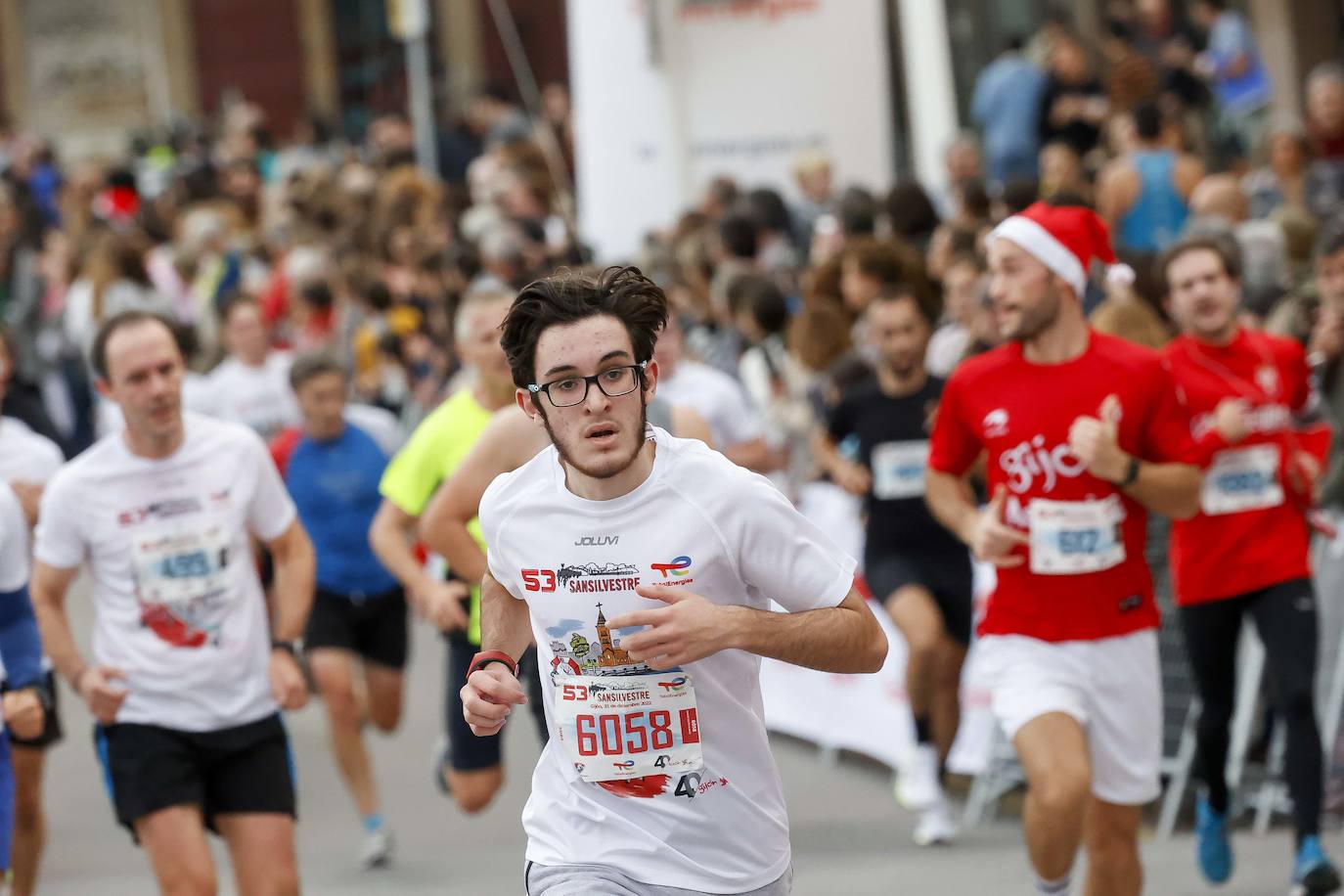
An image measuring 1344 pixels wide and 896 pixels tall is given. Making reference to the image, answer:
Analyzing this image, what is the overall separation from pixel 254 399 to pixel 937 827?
184 inches

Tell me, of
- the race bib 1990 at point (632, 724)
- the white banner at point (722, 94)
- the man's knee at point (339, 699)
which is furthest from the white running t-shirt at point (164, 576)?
the white banner at point (722, 94)

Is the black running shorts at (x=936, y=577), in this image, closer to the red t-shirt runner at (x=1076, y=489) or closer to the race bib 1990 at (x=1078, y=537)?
the red t-shirt runner at (x=1076, y=489)

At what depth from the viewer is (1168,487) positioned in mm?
5715

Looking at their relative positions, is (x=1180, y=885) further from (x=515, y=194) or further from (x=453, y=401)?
(x=515, y=194)

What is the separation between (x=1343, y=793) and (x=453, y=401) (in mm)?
3409

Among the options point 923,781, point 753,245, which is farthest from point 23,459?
point 753,245

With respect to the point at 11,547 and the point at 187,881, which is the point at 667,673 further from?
the point at 11,547

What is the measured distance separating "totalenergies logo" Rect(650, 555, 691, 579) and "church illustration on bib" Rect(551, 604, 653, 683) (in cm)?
13

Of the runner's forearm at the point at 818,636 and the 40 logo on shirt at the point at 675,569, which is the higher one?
the 40 logo on shirt at the point at 675,569

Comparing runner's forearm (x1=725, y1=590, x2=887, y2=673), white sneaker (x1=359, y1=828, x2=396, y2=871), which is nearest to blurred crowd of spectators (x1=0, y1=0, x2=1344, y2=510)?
white sneaker (x1=359, y1=828, x2=396, y2=871)

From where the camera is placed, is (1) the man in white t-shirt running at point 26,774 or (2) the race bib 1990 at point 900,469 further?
(2) the race bib 1990 at point 900,469

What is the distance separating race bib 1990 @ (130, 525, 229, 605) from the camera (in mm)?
5965

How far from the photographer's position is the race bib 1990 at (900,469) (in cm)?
818

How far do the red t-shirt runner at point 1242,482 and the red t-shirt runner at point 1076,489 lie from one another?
847 mm
